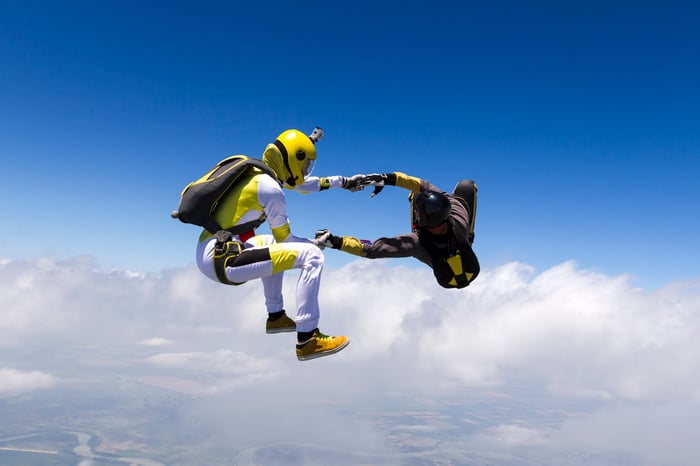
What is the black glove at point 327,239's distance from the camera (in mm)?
6133

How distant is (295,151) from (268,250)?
1470mm

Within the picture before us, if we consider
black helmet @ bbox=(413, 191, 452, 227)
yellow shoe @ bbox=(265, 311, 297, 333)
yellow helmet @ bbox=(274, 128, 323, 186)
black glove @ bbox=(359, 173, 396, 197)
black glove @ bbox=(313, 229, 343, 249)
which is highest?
black glove @ bbox=(359, 173, 396, 197)

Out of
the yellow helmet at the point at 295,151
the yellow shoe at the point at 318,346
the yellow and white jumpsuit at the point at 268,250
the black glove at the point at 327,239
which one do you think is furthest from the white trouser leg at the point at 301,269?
the yellow helmet at the point at 295,151

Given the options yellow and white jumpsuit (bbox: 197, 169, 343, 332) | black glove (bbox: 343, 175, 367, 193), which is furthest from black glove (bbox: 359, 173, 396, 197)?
yellow and white jumpsuit (bbox: 197, 169, 343, 332)

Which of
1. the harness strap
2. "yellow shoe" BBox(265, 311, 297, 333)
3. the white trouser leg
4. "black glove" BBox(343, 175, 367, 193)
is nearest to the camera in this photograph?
the white trouser leg

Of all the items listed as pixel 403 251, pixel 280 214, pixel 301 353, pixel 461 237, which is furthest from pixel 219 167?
pixel 461 237

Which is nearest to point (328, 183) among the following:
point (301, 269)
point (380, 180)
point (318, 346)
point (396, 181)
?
point (380, 180)

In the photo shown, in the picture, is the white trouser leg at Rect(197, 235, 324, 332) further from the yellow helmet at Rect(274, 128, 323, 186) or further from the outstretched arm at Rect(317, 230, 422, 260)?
the yellow helmet at Rect(274, 128, 323, 186)

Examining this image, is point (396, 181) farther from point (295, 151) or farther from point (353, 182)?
point (295, 151)

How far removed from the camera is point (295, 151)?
5934mm

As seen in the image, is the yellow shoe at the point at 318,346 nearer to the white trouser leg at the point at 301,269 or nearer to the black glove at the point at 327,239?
the white trouser leg at the point at 301,269

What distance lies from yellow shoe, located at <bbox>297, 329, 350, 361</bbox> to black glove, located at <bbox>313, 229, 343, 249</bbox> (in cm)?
127

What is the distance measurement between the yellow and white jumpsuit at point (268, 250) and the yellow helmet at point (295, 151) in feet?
1.84

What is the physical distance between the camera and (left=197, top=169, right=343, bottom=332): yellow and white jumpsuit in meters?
5.26
